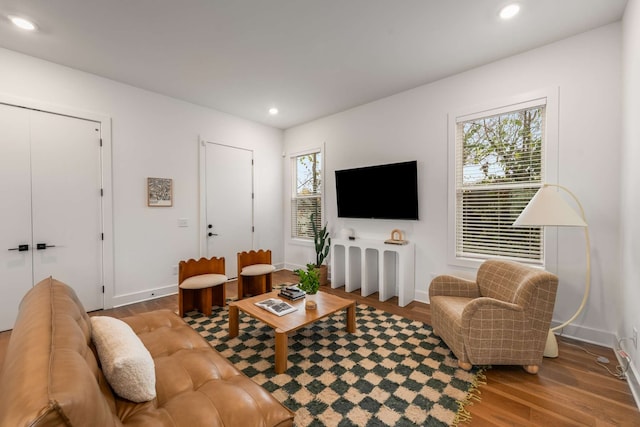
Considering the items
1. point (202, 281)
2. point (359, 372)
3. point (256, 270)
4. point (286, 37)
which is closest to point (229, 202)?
point (256, 270)

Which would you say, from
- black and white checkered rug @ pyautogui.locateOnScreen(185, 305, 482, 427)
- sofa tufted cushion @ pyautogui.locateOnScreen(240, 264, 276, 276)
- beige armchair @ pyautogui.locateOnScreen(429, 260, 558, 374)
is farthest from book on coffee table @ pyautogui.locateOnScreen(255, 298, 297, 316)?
beige armchair @ pyautogui.locateOnScreen(429, 260, 558, 374)

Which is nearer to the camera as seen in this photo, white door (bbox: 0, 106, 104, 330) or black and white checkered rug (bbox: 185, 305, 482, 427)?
black and white checkered rug (bbox: 185, 305, 482, 427)

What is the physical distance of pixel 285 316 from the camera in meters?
2.39

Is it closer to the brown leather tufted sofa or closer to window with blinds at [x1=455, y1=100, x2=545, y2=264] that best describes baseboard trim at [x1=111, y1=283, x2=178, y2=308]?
the brown leather tufted sofa

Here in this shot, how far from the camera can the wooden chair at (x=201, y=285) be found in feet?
10.6

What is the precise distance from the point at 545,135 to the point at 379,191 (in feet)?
6.35

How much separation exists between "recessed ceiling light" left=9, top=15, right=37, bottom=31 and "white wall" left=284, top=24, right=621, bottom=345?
3856 millimetres

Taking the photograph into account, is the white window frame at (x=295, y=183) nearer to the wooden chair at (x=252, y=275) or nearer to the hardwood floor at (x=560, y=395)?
the wooden chair at (x=252, y=275)

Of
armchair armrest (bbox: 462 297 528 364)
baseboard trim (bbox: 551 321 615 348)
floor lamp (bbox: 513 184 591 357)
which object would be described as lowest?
baseboard trim (bbox: 551 321 615 348)

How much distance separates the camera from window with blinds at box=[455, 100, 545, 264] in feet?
9.50

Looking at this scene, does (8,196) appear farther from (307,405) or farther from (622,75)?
(622,75)

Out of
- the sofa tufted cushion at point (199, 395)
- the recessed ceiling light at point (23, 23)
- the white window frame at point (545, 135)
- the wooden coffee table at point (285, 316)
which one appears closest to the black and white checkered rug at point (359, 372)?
the wooden coffee table at point (285, 316)

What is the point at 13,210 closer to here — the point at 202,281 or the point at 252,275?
the point at 202,281

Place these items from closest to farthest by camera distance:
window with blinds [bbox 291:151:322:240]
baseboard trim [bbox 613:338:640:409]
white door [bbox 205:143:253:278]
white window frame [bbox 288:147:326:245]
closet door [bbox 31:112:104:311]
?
baseboard trim [bbox 613:338:640:409]
closet door [bbox 31:112:104:311]
white door [bbox 205:143:253:278]
white window frame [bbox 288:147:326:245]
window with blinds [bbox 291:151:322:240]
